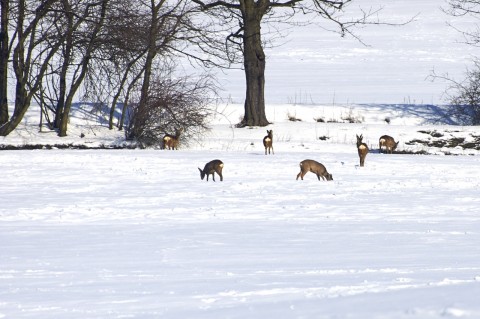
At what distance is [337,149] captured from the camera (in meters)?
28.3

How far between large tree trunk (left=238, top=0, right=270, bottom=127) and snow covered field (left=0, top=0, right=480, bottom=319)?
2.53 m

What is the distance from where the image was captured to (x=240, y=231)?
39.8 feet

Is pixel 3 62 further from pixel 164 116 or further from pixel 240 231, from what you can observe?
pixel 240 231

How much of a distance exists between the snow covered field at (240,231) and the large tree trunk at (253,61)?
2.53 meters

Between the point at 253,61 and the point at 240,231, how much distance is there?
2273cm

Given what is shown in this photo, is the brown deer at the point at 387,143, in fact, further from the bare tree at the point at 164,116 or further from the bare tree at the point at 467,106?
the bare tree at the point at 467,106

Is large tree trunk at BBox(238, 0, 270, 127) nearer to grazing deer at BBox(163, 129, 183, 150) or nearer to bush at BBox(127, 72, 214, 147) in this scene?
bush at BBox(127, 72, 214, 147)

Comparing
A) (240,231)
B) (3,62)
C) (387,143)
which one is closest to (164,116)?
(3,62)

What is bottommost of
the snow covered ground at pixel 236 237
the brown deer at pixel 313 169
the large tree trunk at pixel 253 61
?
the snow covered ground at pixel 236 237

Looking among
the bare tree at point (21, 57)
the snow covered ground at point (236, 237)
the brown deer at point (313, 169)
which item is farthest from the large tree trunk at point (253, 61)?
the brown deer at point (313, 169)

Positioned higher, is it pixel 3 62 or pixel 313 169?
pixel 3 62

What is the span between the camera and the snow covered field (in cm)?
697

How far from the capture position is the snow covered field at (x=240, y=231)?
697cm

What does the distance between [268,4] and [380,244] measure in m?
24.5
